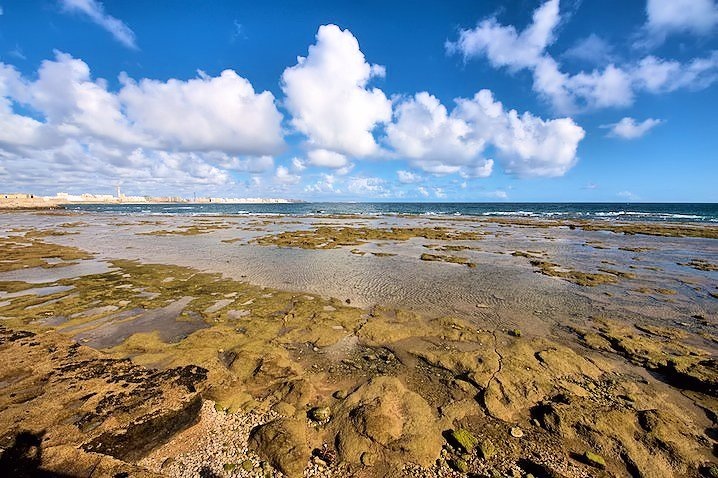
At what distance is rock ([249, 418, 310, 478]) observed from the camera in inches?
192

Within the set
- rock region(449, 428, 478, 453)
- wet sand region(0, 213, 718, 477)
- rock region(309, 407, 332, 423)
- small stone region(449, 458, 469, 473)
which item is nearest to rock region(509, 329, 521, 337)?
wet sand region(0, 213, 718, 477)

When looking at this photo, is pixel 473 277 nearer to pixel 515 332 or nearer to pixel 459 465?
pixel 515 332

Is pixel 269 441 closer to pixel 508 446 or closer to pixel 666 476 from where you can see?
pixel 508 446

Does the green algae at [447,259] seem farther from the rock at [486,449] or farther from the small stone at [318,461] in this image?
the small stone at [318,461]

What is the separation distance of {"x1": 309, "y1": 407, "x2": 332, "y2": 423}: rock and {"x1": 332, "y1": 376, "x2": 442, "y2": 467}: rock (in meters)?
0.14

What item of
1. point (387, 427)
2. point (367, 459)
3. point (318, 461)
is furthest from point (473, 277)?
point (318, 461)

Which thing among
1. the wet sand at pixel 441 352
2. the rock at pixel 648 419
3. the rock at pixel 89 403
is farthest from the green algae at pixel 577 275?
the rock at pixel 89 403

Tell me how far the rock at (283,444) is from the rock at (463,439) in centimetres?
254

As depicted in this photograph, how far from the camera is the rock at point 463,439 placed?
537 centimetres

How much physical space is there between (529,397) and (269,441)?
5415mm

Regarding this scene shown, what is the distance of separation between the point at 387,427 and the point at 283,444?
1.85 metres

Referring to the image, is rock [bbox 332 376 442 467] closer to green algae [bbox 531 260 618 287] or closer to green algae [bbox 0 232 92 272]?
green algae [bbox 531 260 618 287]

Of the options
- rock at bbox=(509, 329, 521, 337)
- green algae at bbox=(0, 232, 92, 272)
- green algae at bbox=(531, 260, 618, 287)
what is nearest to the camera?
rock at bbox=(509, 329, 521, 337)

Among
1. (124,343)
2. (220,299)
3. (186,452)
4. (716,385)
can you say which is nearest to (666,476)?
(716,385)
